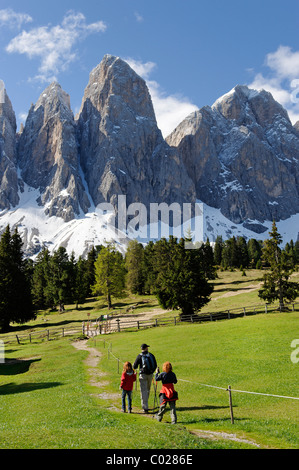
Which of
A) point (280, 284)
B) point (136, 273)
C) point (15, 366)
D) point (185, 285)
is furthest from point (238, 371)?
point (136, 273)

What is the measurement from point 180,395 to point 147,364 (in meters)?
3.87

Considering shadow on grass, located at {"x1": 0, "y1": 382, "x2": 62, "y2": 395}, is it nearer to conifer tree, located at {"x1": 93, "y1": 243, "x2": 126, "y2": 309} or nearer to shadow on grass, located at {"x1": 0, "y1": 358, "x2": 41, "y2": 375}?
shadow on grass, located at {"x1": 0, "y1": 358, "x2": 41, "y2": 375}

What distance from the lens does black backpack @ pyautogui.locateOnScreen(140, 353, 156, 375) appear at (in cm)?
1425

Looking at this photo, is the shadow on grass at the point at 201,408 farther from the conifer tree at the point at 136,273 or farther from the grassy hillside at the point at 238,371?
the conifer tree at the point at 136,273

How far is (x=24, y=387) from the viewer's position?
72.9ft

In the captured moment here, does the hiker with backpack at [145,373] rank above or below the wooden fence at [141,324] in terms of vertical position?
above

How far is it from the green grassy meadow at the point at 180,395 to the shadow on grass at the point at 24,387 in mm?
84

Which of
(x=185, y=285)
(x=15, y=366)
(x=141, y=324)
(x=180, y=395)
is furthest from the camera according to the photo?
(x=141, y=324)

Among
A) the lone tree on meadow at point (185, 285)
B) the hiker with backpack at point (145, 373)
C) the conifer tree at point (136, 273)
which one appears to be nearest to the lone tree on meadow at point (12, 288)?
the lone tree on meadow at point (185, 285)

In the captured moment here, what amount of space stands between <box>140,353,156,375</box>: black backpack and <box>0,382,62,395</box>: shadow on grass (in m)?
9.94

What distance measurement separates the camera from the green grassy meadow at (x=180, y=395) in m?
9.13

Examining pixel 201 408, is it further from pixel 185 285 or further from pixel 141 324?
pixel 141 324
